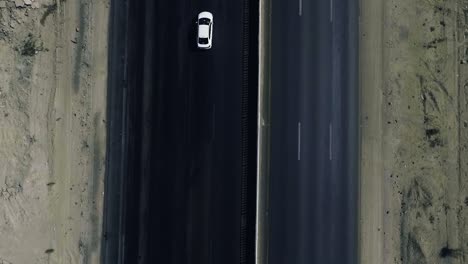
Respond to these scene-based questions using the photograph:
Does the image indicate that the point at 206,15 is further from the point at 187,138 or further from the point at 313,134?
the point at 313,134

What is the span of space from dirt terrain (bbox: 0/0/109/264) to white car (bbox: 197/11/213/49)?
25.4 ft

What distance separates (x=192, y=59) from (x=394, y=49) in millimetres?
16482

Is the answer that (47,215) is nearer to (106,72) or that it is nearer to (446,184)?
(106,72)

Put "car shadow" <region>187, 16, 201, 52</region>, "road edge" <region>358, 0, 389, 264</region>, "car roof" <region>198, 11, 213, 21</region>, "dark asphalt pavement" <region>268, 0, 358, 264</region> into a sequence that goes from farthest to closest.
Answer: "road edge" <region>358, 0, 389, 264</region>, "car shadow" <region>187, 16, 201, 52</region>, "dark asphalt pavement" <region>268, 0, 358, 264</region>, "car roof" <region>198, 11, 213, 21</region>

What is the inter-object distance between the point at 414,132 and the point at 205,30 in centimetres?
1869

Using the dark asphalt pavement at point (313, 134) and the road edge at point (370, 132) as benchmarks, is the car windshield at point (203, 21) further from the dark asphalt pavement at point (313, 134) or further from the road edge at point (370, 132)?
the road edge at point (370, 132)

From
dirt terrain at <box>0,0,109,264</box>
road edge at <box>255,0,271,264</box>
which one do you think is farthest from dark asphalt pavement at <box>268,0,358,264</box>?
dirt terrain at <box>0,0,109,264</box>

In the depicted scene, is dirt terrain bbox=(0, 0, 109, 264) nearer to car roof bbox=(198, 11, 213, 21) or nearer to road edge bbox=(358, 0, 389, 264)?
car roof bbox=(198, 11, 213, 21)

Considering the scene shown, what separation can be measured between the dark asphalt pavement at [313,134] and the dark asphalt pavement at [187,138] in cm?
241

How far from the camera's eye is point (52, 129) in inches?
1704

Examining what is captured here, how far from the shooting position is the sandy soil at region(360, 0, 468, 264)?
143ft

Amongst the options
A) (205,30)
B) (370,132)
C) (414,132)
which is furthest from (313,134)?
(205,30)

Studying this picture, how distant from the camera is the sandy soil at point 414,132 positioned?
143 ft

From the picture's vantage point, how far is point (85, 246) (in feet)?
140
